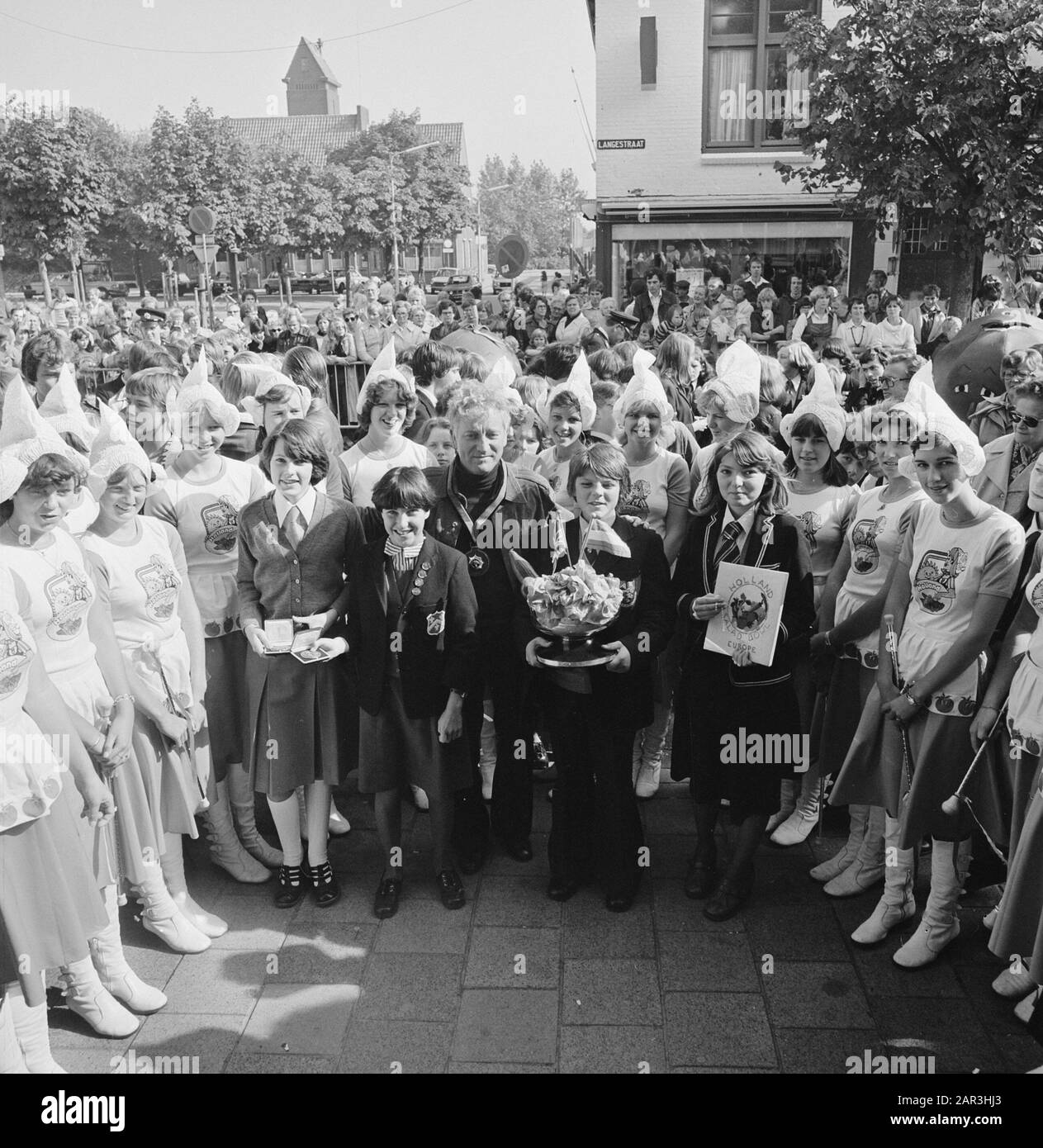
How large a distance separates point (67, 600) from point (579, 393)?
113 inches

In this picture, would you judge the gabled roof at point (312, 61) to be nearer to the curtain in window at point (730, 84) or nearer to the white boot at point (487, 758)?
the curtain in window at point (730, 84)

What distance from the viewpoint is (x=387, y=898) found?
14.4 feet

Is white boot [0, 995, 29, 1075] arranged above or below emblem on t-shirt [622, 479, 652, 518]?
below

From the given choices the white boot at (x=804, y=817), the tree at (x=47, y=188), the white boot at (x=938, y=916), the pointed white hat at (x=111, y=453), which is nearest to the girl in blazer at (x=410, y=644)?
the pointed white hat at (x=111, y=453)

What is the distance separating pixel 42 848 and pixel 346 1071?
4.03 ft

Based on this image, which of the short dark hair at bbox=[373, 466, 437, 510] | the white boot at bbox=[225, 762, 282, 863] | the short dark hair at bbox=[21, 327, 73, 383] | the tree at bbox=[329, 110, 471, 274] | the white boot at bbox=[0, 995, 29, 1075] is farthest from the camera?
the tree at bbox=[329, 110, 471, 274]

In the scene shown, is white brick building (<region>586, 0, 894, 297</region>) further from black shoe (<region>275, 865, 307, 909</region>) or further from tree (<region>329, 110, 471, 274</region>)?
tree (<region>329, 110, 471, 274</region>)

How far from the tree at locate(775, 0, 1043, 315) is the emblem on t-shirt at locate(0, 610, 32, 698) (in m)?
13.6

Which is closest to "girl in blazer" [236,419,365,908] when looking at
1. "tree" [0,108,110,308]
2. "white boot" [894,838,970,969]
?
"white boot" [894,838,970,969]

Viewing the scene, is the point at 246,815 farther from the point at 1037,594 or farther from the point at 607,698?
the point at 1037,594

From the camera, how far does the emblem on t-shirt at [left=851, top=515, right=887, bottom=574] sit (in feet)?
14.0

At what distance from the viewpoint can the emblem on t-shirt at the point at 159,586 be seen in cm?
399

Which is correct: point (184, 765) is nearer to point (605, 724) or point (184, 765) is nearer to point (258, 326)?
point (605, 724)

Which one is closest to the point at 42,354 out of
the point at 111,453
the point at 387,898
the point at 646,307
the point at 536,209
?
the point at 111,453
